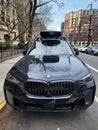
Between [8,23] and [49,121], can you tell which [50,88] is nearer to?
[49,121]

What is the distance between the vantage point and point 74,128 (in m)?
3.53

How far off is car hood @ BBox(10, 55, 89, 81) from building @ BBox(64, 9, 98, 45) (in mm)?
40171

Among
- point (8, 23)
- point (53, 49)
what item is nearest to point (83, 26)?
point (8, 23)

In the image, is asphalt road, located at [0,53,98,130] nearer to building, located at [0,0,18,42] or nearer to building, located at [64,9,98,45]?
building, located at [0,0,18,42]

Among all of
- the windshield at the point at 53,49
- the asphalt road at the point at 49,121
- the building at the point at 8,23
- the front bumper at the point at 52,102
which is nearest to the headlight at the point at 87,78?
the front bumper at the point at 52,102

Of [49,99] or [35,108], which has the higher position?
[49,99]

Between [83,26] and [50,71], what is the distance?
189ft

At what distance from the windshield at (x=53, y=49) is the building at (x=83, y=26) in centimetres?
3849

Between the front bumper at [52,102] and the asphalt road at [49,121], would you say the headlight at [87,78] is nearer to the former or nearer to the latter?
the front bumper at [52,102]

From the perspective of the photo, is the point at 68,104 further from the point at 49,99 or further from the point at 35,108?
the point at 35,108

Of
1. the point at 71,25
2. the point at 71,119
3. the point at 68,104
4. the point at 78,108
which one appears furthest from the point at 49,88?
the point at 71,25

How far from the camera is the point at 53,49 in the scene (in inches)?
221

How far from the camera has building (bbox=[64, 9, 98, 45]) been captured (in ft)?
154

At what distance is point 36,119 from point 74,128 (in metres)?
0.82
